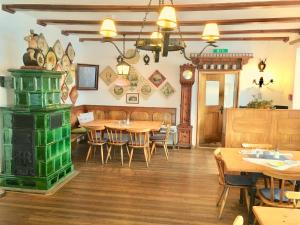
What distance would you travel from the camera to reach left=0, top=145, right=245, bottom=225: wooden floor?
3.33 m

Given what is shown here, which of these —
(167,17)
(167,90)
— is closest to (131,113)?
(167,90)

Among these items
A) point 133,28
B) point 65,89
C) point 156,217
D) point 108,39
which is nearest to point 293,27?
point 133,28

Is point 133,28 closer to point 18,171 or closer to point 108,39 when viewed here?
point 108,39

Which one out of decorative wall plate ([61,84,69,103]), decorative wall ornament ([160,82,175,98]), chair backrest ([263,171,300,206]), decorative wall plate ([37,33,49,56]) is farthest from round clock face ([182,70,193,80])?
chair backrest ([263,171,300,206])

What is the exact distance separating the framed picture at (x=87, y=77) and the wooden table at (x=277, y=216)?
5.89 metres

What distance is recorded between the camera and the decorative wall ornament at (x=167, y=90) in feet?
23.8

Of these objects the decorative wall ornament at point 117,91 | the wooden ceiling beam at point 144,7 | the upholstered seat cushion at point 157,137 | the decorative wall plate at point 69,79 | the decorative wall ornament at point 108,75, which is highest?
the wooden ceiling beam at point 144,7

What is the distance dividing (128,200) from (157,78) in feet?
13.3

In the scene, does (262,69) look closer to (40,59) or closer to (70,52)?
(70,52)

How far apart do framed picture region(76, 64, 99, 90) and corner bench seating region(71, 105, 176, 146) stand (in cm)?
55

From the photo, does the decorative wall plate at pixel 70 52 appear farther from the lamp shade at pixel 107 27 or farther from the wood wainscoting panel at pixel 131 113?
the lamp shade at pixel 107 27

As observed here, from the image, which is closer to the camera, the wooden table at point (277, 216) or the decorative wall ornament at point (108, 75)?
the wooden table at point (277, 216)

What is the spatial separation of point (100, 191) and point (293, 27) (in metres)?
4.66

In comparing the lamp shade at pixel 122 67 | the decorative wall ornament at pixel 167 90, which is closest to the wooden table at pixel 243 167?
the lamp shade at pixel 122 67
